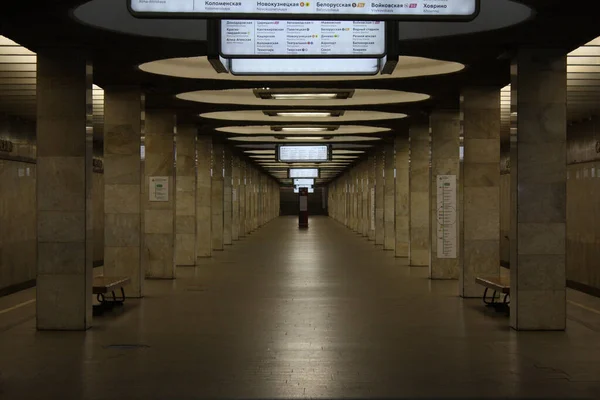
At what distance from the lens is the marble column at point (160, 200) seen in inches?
738

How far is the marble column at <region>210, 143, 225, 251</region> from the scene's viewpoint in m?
29.5

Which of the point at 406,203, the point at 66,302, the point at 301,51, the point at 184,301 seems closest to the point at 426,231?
the point at 406,203

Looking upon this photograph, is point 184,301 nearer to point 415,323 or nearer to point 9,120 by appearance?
point 415,323

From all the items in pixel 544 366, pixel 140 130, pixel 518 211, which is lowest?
pixel 544 366

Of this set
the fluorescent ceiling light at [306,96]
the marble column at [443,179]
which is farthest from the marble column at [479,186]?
the fluorescent ceiling light at [306,96]

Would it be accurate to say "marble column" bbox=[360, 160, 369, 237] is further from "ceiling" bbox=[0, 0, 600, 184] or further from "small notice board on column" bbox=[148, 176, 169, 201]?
"small notice board on column" bbox=[148, 176, 169, 201]

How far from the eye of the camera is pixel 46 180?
37.5 ft

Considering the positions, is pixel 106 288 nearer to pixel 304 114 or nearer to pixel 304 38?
pixel 304 38

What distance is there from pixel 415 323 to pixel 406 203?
46.8 feet

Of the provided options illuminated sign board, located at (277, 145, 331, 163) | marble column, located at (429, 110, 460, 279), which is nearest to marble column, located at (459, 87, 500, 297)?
marble column, located at (429, 110, 460, 279)

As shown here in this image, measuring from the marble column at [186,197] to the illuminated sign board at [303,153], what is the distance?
4221 mm

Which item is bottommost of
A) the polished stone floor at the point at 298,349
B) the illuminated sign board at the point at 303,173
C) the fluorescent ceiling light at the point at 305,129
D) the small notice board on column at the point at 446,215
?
the polished stone floor at the point at 298,349

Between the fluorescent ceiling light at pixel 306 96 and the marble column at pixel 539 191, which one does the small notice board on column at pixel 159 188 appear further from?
the marble column at pixel 539 191

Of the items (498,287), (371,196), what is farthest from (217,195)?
(498,287)
